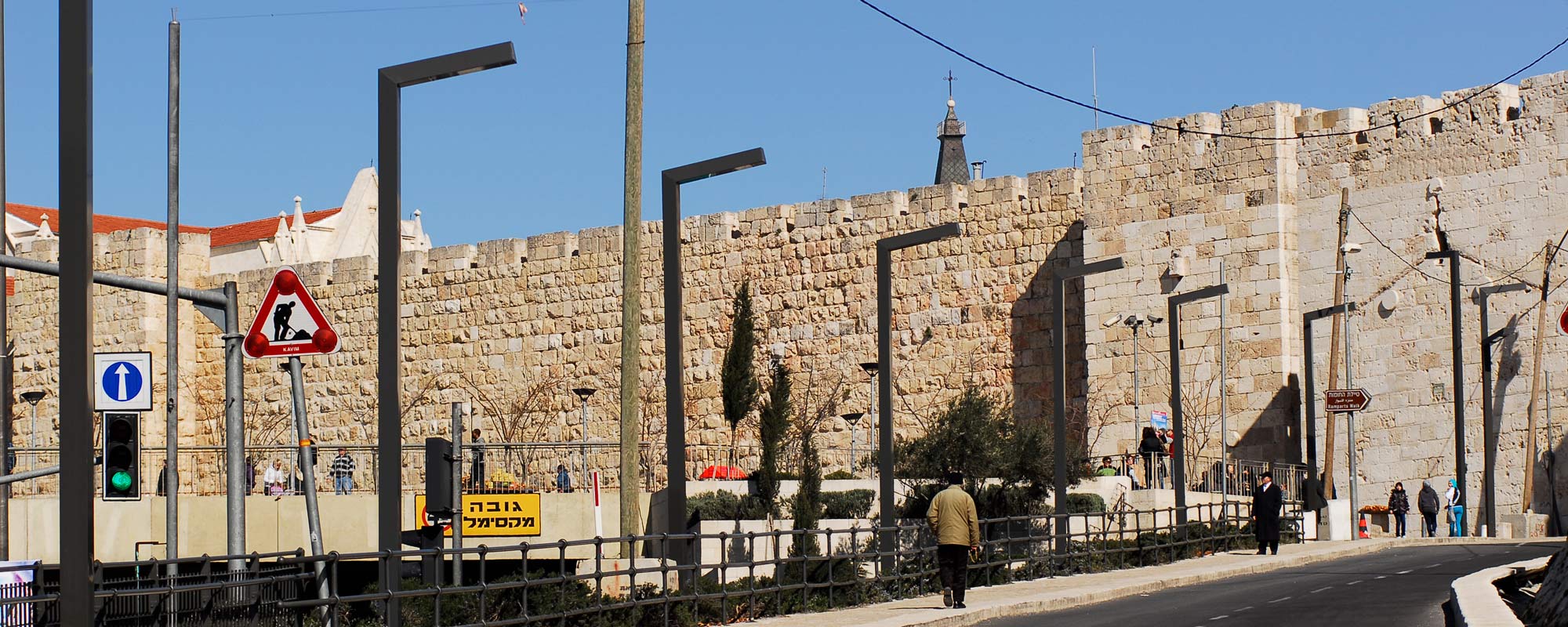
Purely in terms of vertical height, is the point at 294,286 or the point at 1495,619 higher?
the point at 294,286

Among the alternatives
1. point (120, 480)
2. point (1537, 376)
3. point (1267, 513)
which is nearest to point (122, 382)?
point (120, 480)

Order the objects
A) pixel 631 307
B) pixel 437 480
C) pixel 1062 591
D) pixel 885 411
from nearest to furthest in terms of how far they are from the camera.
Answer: pixel 437 480 → pixel 1062 591 → pixel 885 411 → pixel 631 307

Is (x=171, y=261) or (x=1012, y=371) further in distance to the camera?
(x=1012, y=371)

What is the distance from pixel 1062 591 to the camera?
591 inches

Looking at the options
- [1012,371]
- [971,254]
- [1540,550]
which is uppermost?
[971,254]

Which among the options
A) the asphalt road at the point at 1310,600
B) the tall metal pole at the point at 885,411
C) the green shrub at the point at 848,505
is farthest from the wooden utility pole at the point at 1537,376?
the tall metal pole at the point at 885,411

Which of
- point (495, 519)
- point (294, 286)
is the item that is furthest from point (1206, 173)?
point (294, 286)

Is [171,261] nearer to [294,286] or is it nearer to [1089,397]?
[294,286]

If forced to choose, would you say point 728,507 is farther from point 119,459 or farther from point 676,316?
point 119,459

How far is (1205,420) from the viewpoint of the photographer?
27.1 metres

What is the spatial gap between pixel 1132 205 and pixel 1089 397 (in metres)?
2.92

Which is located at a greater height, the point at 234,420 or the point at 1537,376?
the point at 1537,376

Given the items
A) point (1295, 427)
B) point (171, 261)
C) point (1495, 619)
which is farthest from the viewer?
point (1295, 427)

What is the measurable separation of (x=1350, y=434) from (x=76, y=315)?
21.4m
